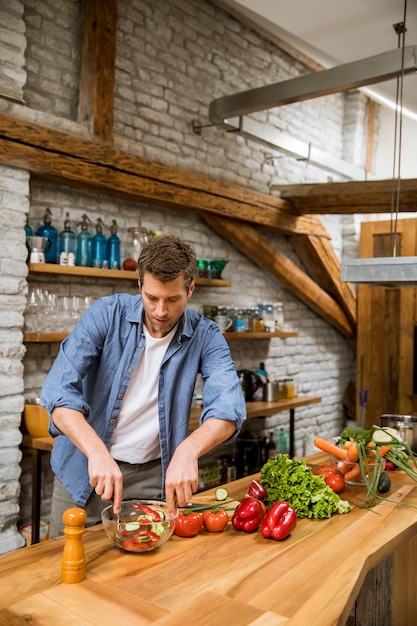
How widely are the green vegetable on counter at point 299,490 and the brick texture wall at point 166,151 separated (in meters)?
2.12

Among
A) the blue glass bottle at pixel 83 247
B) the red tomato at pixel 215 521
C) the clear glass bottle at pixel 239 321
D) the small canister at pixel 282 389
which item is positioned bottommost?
the small canister at pixel 282 389

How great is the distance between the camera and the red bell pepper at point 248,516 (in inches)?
81.6

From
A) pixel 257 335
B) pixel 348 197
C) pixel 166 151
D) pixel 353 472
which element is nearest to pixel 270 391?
pixel 257 335

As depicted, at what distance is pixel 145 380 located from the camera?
Answer: 2.46 metres

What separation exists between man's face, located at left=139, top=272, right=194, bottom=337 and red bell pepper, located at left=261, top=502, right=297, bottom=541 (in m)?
0.79

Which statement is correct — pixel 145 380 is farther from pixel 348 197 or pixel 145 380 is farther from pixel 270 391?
pixel 348 197

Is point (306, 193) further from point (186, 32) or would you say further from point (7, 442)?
point (7, 442)

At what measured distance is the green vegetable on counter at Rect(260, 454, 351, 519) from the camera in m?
2.22

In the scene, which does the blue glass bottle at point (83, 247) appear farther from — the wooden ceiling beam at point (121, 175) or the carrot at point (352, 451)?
the carrot at point (352, 451)

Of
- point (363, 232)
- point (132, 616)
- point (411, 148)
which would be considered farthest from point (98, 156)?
point (411, 148)

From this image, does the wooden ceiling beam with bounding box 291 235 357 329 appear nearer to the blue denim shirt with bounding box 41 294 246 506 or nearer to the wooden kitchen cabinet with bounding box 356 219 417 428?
the wooden kitchen cabinet with bounding box 356 219 417 428

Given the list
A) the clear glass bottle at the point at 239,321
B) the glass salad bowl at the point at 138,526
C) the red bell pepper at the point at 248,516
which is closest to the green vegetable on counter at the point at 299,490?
the red bell pepper at the point at 248,516

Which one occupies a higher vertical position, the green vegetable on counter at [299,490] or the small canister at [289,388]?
the green vegetable on counter at [299,490]

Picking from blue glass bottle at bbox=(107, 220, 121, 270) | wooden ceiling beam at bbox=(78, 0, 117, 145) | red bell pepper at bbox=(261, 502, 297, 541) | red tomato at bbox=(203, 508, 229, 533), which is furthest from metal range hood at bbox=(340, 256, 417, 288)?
wooden ceiling beam at bbox=(78, 0, 117, 145)
